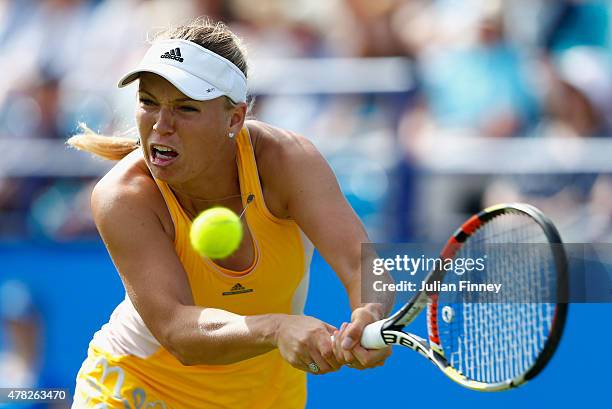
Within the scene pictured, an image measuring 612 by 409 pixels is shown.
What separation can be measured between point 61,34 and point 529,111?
2.80 m

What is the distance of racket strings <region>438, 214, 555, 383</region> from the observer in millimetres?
2848

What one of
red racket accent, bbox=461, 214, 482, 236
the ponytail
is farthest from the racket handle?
the ponytail

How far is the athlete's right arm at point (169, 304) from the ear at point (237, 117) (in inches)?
11.6

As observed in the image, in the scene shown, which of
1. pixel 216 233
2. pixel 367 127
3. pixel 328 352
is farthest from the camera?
pixel 367 127

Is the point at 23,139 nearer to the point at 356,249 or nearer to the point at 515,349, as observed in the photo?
the point at 356,249

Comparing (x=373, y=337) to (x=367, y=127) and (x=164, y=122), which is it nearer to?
(x=164, y=122)

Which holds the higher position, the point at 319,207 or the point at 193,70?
the point at 193,70

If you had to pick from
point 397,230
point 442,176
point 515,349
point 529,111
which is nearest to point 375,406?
point 397,230

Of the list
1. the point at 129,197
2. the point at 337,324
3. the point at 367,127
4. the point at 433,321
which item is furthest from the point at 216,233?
the point at 367,127

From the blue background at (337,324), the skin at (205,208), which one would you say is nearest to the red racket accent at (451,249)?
the skin at (205,208)

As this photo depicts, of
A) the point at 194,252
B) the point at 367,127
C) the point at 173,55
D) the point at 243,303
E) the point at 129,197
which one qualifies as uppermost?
the point at 367,127

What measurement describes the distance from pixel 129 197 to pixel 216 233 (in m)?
0.36

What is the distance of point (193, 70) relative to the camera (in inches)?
120

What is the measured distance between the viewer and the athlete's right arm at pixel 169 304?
2.79 metres
